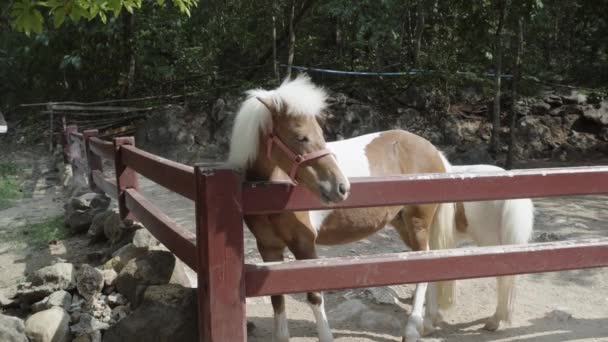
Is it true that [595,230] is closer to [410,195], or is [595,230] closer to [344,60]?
[410,195]

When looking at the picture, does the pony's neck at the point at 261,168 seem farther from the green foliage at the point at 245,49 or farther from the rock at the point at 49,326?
the green foliage at the point at 245,49

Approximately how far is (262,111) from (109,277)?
72.0 inches

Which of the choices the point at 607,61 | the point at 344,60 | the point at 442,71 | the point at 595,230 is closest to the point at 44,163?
the point at 344,60

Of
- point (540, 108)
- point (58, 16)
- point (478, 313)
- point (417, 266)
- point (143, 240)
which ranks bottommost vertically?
point (478, 313)

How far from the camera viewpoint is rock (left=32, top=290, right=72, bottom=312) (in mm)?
3330

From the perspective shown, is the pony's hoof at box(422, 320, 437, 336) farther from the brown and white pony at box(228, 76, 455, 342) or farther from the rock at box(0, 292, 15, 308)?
the rock at box(0, 292, 15, 308)

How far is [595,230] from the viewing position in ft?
22.2

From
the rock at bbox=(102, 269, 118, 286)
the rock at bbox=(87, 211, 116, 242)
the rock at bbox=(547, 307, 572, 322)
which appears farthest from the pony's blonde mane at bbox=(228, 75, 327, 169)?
the rock at bbox=(87, 211, 116, 242)

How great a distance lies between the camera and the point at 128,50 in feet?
51.5

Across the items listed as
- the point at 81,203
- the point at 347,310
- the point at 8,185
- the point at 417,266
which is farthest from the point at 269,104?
the point at 8,185

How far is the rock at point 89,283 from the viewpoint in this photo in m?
3.48

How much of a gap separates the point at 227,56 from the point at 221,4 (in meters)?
1.86

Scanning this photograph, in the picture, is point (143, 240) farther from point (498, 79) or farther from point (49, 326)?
point (498, 79)

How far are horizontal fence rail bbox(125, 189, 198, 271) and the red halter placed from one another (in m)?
0.60
